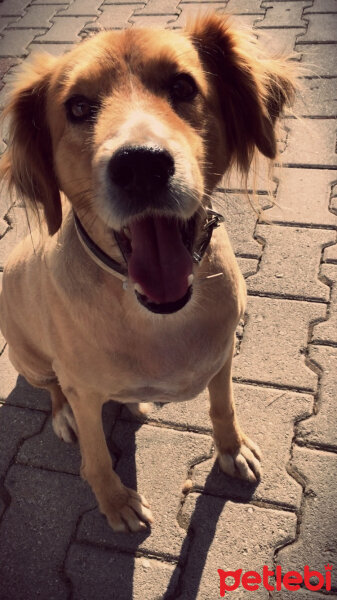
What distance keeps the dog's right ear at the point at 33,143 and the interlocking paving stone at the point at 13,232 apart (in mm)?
1940

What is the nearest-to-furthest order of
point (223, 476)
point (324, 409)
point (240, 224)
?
point (223, 476) → point (324, 409) → point (240, 224)

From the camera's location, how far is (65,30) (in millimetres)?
6199

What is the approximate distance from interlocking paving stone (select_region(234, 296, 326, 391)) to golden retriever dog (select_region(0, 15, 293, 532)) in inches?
21.0

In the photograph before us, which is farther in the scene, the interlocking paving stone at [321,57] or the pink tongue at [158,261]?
the interlocking paving stone at [321,57]

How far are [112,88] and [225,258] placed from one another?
0.85 meters

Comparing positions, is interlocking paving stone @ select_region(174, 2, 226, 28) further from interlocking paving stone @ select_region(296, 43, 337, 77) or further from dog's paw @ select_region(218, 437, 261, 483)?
dog's paw @ select_region(218, 437, 261, 483)

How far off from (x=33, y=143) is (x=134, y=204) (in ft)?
2.21

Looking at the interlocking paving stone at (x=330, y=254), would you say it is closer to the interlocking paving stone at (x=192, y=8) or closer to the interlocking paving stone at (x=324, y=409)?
the interlocking paving stone at (x=324, y=409)

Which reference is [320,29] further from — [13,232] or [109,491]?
[109,491]

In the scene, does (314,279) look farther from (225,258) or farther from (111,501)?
(111,501)

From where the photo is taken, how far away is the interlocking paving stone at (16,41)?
6148 millimetres

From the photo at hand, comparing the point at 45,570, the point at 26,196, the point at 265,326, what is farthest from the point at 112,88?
the point at 45,570

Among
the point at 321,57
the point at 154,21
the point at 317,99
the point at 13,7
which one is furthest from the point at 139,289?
the point at 13,7

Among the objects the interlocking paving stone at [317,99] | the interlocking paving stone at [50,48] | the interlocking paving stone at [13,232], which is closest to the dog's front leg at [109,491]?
the interlocking paving stone at [13,232]
